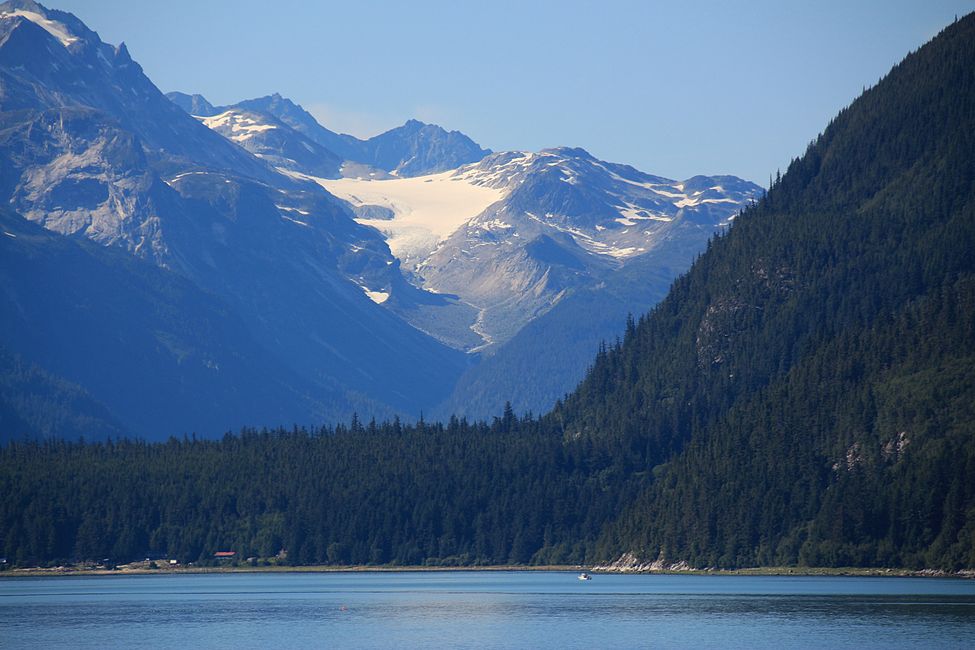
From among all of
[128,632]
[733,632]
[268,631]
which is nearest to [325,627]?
[268,631]

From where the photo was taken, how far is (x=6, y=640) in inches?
7092

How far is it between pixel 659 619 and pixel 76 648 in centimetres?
6635

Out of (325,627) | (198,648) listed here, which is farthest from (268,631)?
(198,648)

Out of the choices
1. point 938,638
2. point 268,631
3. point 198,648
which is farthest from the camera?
point 268,631

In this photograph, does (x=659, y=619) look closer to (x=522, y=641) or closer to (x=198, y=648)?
(x=522, y=641)

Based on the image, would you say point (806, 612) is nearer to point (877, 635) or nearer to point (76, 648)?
point (877, 635)

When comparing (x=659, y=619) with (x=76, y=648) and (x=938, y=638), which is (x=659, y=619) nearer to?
(x=938, y=638)

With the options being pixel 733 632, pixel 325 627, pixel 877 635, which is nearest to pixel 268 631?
pixel 325 627

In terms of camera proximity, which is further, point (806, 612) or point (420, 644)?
point (806, 612)

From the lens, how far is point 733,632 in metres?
177

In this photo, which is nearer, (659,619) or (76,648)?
(76,648)

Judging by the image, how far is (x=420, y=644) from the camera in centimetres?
17212

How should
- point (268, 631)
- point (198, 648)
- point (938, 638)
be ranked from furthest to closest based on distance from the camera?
point (268, 631), point (198, 648), point (938, 638)

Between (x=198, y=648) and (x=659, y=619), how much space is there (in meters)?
55.0
